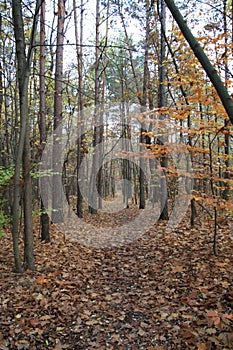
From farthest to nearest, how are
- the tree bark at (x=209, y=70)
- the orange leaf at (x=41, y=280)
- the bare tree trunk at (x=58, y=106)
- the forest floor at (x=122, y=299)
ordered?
the bare tree trunk at (x=58, y=106) < the orange leaf at (x=41, y=280) < the forest floor at (x=122, y=299) < the tree bark at (x=209, y=70)

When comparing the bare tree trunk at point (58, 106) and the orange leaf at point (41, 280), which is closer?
the orange leaf at point (41, 280)

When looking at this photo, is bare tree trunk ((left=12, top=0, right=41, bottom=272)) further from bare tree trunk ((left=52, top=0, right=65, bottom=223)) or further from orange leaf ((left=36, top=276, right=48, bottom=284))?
bare tree trunk ((left=52, top=0, right=65, bottom=223))

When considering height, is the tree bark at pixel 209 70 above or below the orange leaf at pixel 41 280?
above

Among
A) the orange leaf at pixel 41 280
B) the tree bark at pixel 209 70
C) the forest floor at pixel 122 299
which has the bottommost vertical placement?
the forest floor at pixel 122 299

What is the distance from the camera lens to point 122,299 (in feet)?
15.1

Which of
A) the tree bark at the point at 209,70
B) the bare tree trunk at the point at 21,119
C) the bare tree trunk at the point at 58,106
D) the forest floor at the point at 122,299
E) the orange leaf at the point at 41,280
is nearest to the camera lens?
the tree bark at the point at 209,70

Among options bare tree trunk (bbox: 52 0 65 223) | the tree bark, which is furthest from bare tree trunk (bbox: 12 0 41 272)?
bare tree trunk (bbox: 52 0 65 223)

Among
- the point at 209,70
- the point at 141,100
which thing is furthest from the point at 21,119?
the point at 141,100

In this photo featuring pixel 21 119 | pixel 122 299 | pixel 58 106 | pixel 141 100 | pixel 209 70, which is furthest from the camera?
pixel 141 100

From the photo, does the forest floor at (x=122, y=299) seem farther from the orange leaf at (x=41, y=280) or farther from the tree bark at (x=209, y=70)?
the tree bark at (x=209, y=70)

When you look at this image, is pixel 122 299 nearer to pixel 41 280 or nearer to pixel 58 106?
pixel 41 280

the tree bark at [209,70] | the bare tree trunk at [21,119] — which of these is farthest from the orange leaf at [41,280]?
the tree bark at [209,70]

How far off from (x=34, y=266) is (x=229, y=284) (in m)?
3.74

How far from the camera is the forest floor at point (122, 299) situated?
11.3 ft
